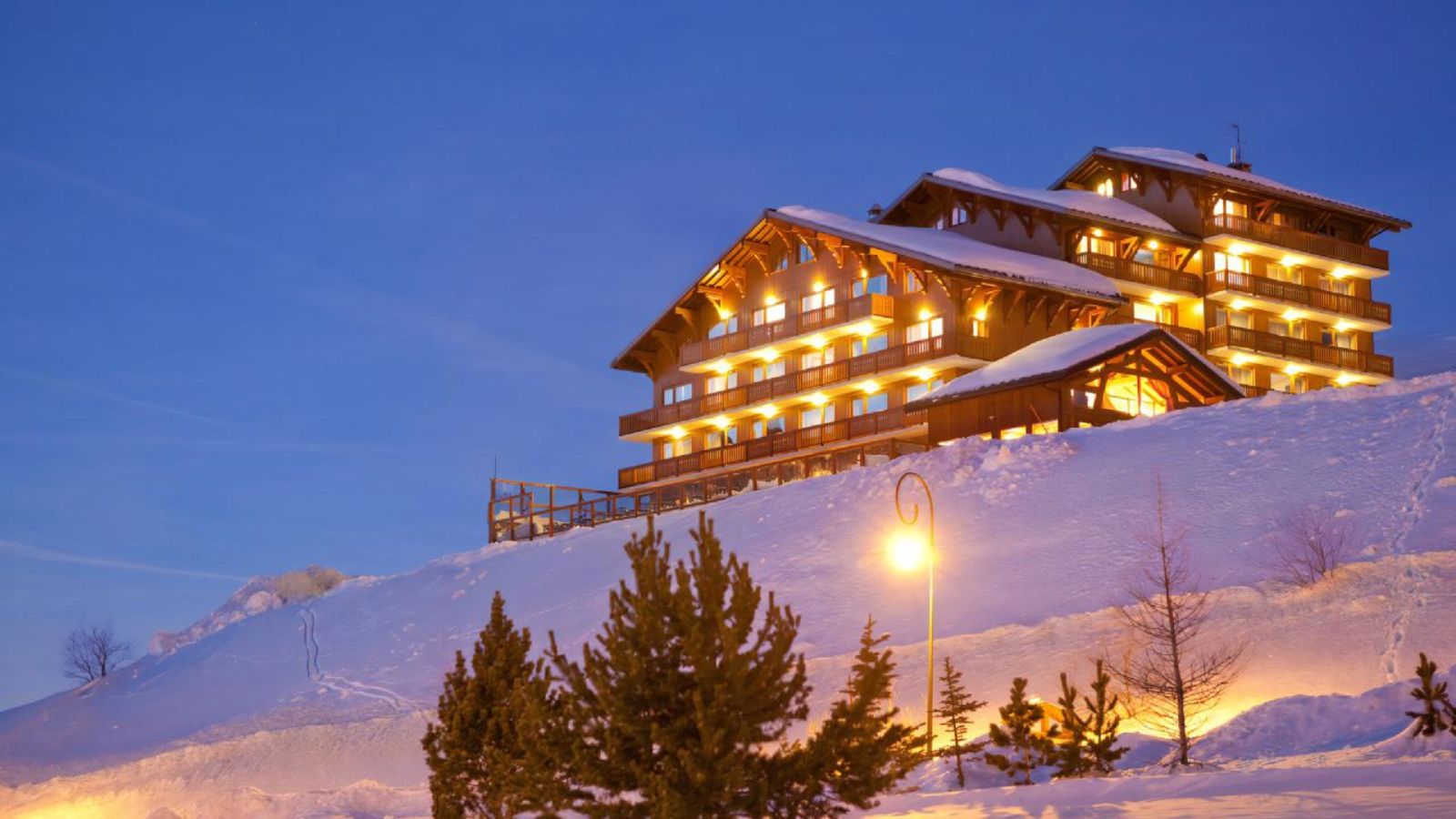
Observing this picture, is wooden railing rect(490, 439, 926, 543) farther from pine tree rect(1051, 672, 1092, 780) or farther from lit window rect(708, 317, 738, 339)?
pine tree rect(1051, 672, 1092, 780)

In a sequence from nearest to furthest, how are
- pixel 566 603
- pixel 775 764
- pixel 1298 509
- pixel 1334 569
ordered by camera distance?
pixel 775 764
pixel 1334 569
pixel 1298 509
pixel 566 603

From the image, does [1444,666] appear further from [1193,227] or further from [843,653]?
[1193,227]

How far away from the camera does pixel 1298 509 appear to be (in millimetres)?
36344

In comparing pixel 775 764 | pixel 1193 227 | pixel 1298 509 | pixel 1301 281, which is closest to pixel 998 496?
pixel 1298 509

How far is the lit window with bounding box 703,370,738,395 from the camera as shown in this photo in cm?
7112

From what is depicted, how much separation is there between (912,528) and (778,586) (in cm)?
393

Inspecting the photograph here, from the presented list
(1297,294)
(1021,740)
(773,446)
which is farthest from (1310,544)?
(1297,294)

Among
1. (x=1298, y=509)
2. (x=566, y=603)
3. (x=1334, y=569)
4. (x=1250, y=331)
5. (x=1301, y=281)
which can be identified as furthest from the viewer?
(x=1301, y=281)

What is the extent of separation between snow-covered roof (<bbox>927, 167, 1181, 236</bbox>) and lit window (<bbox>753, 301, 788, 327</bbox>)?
28.2 feet

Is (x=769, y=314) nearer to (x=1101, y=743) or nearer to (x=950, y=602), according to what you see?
(x=950, y=602)

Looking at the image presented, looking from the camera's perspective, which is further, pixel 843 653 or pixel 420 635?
pixel 420 635

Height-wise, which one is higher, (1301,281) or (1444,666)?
(1301,281)

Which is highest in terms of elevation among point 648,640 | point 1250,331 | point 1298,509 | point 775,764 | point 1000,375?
point 1250,331

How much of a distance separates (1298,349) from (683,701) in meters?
56.4
